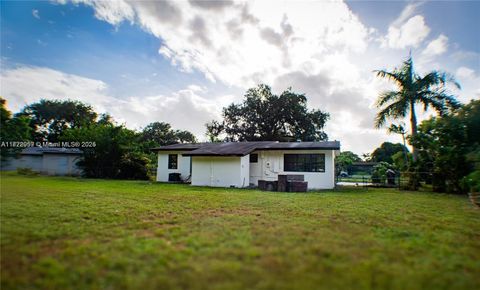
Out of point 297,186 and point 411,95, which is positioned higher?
point 411,95

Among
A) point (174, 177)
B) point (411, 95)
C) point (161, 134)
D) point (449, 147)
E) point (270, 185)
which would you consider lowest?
point (270, 185)

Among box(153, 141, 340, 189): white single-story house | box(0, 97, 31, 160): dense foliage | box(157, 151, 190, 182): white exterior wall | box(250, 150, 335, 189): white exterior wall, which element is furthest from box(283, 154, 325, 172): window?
box(0, 97, 31, 160): dense foliage

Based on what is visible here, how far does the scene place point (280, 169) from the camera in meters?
16.3

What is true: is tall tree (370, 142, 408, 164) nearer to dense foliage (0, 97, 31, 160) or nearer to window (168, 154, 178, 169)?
window (168, 154, 178, 169)

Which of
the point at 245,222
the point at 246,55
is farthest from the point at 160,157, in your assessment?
the point at 245,222

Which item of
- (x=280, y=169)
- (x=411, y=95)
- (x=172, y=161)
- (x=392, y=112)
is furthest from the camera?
(x=172, y=161)

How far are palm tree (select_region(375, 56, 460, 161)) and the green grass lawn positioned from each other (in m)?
14.9

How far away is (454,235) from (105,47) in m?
12.8

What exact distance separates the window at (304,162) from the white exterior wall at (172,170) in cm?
802

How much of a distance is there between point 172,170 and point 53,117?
1427 inches

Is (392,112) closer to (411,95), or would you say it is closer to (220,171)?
(411,95)

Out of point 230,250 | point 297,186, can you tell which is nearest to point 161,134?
point 297,186

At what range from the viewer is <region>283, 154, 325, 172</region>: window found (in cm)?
1545

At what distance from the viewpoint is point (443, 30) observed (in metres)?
11.8
